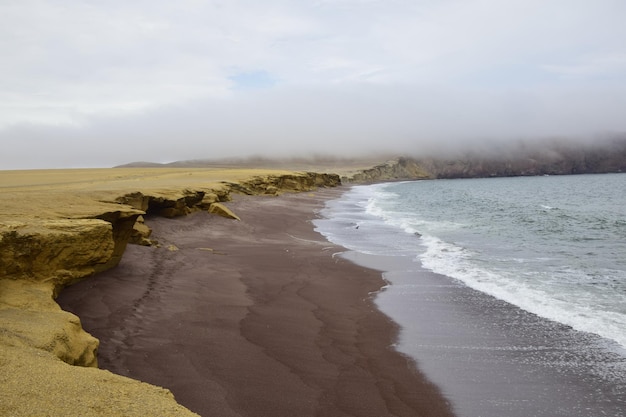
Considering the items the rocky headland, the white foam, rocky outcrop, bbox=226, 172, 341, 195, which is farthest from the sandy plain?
rocky outcrop, bbox=226, 172, 341, 195

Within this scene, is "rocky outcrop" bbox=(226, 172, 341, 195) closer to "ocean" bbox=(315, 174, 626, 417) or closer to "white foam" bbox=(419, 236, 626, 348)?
"ocean" bbox=(315, 174, 626, 417)

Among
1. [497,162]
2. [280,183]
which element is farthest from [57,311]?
[497,162]

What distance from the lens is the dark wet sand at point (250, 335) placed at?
653cm

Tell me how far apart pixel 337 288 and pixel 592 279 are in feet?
23.9

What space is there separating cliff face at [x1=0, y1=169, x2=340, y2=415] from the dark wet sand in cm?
61

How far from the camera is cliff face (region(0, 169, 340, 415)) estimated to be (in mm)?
4680

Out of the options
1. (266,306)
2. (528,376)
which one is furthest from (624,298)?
(266,306)

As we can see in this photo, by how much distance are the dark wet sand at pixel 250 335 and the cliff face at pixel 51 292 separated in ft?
2.00

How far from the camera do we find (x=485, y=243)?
70.9 feet

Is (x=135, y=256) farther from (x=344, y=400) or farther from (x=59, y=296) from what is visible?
(x=344, y=400)

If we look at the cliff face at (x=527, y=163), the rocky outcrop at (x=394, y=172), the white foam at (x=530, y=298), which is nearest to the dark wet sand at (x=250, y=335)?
the white foam at (x=530, y=298)

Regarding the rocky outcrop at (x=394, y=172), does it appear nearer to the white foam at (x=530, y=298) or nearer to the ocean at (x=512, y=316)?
the ocean at (x=512, y=316)

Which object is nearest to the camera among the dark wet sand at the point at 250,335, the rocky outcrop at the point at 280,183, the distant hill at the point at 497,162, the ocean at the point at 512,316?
the dark wet sand at the point at 250,335

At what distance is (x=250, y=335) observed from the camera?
8594mm
